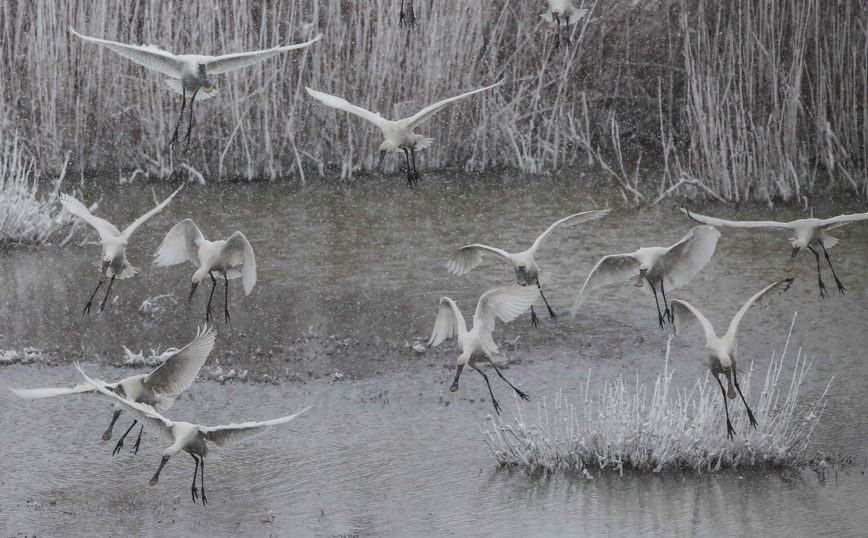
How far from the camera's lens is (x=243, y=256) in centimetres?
919

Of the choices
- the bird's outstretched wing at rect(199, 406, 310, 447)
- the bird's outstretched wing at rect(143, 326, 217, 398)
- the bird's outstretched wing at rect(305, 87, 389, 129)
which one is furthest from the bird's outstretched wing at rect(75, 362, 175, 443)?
the bird's outstretched wing at rect(305, 87, 389, 129)

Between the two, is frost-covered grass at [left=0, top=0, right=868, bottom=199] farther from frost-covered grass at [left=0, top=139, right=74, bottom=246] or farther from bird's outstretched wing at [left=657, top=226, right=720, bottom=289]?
bird's outstretched wing at [left=657, top=226, right=720, bottom=289]

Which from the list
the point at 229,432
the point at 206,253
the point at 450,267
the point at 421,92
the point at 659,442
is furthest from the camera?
the point at 421,92

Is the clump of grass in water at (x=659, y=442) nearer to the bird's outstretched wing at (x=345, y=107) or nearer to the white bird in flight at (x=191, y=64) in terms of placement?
the bird's outstretched wing at (x=345, y=107)

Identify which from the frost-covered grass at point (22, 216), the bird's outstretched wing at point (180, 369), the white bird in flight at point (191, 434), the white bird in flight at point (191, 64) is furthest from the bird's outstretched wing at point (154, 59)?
the frost-covered grass at point (22, 216)

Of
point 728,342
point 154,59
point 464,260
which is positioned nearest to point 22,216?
point 154,59

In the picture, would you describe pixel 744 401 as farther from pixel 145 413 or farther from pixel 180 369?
pixel 145 413

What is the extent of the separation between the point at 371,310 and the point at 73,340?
117 inches

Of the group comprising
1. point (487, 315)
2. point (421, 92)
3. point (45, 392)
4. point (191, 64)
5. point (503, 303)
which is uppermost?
point (191, 64)

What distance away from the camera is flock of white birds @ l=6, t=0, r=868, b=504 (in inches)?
310

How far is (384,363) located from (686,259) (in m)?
3.45

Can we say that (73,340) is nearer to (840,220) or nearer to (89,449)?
(89,449)

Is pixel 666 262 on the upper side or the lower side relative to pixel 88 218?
upper

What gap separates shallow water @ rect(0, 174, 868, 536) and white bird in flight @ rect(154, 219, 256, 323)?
145cm
